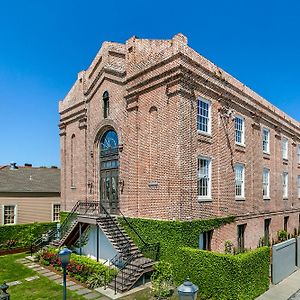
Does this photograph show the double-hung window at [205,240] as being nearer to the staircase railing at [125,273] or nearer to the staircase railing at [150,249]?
the staircase railing at [150,249]

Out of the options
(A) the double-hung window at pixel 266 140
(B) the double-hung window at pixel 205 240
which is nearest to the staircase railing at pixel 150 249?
(B) the double-hung window at pixel 205 240

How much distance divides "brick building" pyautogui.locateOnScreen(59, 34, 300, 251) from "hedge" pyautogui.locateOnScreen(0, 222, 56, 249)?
3055 mm

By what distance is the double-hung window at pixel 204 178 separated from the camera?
17.3 m

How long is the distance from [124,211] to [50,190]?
13.9 m

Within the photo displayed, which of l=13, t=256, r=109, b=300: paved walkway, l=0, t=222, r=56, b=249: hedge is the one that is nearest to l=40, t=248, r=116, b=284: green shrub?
l=13, t=256, r=109, b=300: paved walkway

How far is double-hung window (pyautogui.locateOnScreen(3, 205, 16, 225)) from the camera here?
26.6 m

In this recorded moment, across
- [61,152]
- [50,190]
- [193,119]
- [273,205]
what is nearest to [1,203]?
[50,190]

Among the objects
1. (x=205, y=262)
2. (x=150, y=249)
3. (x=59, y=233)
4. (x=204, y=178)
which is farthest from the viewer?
(x=59, y=233)

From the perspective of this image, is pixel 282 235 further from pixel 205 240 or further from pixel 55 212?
pixel 55 212

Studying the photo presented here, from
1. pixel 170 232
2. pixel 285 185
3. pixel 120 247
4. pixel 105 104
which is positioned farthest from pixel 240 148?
pixel 285 185

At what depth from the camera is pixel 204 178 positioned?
17734 mm

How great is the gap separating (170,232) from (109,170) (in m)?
7.33

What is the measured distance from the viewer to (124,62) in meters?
19.6

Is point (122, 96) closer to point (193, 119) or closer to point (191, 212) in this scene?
point (193, 119)
